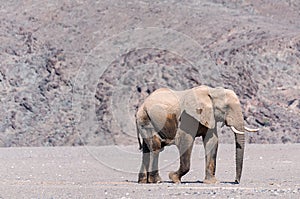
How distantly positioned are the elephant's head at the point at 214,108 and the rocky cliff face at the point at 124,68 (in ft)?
74.1

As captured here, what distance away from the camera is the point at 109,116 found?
5003 centimetres

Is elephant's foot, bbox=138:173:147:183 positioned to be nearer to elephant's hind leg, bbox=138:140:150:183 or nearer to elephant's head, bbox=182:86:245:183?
elephant's hind leg, bbox=138:140:150:183

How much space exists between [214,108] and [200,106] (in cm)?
33

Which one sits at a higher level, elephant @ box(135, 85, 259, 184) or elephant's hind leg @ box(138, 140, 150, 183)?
elephant @ box(135, 85, 259, 184)

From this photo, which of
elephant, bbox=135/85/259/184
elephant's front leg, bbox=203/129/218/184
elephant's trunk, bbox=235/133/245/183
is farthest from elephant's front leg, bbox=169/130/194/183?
elephant's trunk, bbox=235/133/245/183

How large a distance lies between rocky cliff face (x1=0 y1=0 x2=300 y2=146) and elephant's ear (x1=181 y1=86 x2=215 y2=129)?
2250 cm

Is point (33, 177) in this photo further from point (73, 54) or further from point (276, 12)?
point (276, 12)

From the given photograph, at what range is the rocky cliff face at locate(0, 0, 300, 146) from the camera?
163 ft

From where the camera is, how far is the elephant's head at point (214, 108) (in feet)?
67.7

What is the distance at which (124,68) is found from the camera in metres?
52.5

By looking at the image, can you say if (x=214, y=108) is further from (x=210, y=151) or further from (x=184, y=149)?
(x=184, y=149)

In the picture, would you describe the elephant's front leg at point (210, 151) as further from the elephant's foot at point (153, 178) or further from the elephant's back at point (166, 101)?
the elephant's foot at point (153, 178)

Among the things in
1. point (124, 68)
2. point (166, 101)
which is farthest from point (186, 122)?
point (124, 68)

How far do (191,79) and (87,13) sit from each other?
14.5m
